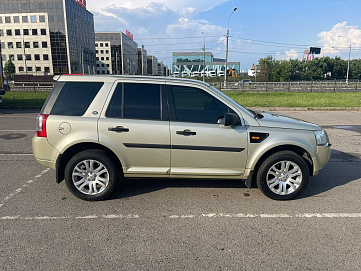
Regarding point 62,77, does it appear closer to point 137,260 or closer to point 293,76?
point 137,260

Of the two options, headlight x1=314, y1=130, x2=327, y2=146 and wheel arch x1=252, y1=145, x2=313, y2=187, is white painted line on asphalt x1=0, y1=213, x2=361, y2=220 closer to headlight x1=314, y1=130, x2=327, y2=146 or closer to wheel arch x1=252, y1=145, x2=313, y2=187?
wheel arch x1=252, y1=145, x2=313, y2=187

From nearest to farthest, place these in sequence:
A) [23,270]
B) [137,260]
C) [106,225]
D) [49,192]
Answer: [23,270] → [137,260] → [106,225] → [49,192]

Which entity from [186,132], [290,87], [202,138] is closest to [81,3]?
[290,87]

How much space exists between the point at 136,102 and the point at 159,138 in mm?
638

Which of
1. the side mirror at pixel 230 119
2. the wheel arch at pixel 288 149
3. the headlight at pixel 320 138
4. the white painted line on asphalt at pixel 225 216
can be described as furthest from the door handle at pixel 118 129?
the headlight at pixel 320 138

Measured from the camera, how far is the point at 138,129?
368 centimetres

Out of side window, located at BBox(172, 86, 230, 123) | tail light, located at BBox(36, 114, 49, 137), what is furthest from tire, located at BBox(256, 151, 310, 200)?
tail light, located at BBox(36, 114, 49, 137)

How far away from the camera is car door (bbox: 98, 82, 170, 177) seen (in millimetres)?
3693

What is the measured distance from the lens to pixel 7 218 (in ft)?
10.8

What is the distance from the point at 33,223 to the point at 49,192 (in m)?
0.97

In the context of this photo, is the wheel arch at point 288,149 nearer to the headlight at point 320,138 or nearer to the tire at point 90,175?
the headlight at point 320,138

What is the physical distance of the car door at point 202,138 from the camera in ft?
12.1

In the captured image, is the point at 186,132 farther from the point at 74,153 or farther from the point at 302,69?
the point at 302,69

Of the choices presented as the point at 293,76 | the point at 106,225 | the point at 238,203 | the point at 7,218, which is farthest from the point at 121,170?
the point at 293,76
